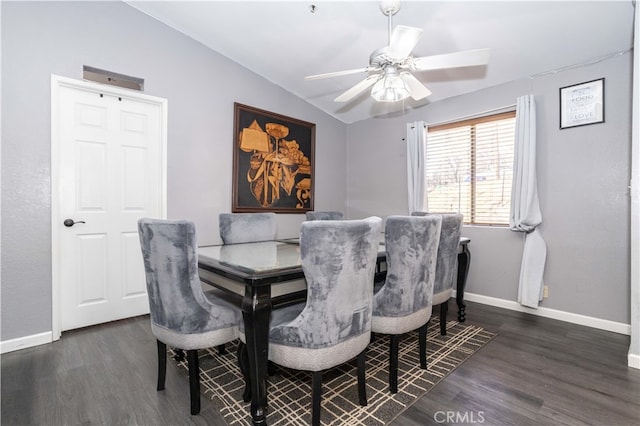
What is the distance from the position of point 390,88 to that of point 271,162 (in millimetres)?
2194

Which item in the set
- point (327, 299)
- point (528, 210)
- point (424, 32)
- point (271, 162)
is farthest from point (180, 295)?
point (528, 210)

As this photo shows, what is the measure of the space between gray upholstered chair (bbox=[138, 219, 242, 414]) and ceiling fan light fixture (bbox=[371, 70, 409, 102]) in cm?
161

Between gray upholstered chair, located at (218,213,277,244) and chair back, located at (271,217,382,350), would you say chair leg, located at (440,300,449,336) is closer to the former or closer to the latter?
chair back, located at (271,217,382,350)

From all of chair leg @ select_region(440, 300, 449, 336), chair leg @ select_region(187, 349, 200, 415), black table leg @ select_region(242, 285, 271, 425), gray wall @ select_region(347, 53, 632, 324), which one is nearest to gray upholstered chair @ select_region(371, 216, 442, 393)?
black table leg @ select_region(242, 285, 271, 425)

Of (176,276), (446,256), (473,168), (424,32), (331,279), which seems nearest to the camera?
(331,279)

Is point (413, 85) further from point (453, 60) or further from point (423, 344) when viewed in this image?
point (423, 344)

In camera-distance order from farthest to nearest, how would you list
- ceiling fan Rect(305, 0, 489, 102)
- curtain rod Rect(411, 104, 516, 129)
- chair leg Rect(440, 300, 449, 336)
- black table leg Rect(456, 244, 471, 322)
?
1. curtain rod Rect(411, 104, 516, 129)
2. black table leg Rect(456, 244, 471, 322)
3. chair leg Rect(440, 300, 449, 336)
4. ceiling fan Rect(305, 0, 489, 102)

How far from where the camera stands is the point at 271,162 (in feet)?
13.2

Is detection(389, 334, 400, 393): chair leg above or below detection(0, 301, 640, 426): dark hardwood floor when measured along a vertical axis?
above

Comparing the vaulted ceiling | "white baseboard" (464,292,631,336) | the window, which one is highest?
the vaulted ceiling

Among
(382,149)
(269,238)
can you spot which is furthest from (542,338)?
(382,149)

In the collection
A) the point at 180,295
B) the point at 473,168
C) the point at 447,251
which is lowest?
the point at 180,295

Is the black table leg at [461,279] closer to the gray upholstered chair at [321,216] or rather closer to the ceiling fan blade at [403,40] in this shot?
the gray upholstered chair at [321,216]

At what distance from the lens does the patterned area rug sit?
156 cm
